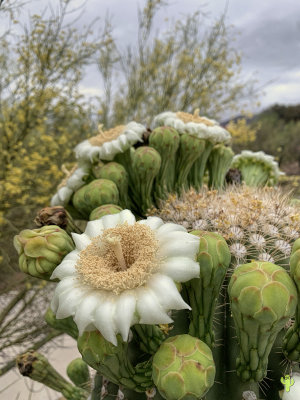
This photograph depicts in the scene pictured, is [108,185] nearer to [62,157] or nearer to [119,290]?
[119,290]

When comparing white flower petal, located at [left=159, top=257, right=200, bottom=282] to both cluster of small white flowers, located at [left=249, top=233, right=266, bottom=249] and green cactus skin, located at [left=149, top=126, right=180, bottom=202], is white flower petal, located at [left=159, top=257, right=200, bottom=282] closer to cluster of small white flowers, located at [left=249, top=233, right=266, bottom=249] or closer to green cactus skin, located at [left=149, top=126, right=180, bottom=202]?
cluster of small white flowers, located at [left=249, top=233, right=266, bottom=249]

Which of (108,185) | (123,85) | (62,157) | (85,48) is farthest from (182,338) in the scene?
(123,85)

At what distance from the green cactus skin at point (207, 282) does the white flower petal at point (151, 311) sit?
14 centimetres

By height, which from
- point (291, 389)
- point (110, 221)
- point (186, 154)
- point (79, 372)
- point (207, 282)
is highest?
point (186, 154)

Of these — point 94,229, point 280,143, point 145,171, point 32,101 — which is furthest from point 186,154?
point 280,143

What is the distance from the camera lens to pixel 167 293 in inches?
22.5

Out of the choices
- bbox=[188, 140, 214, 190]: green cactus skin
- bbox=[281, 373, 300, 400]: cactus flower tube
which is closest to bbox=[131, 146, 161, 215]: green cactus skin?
bbox=[188, 140, 214, 190]: green cactus skin

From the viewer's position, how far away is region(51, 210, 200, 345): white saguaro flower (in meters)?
0.56

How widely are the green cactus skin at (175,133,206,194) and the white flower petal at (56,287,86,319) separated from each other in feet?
2.24

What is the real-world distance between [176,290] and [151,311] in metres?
0.06

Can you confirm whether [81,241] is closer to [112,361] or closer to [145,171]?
[112,361]

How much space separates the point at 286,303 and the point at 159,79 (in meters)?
3.79

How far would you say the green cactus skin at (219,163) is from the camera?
1422mm

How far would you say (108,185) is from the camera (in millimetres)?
1056
